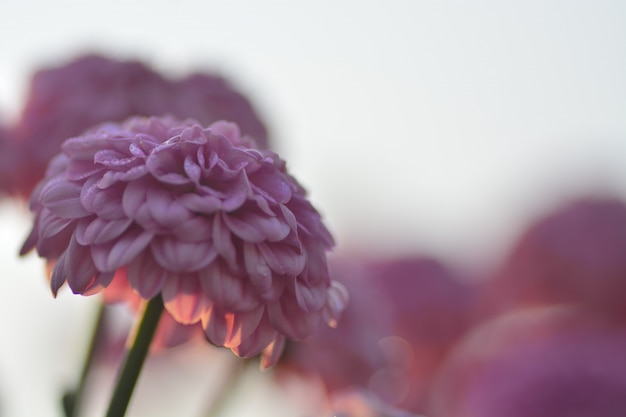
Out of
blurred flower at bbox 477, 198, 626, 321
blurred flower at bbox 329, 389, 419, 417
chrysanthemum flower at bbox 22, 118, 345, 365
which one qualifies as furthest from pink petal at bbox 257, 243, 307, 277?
blurred flower at bbox 477, 198, 626, 321

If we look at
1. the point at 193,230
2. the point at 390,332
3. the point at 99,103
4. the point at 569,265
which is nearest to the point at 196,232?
the point at 193,230

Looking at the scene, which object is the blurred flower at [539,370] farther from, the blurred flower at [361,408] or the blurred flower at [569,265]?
the blurred flower at [361,408]

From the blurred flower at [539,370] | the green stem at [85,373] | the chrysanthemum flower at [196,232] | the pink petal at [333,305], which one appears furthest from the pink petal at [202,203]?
the blurred flower at [539,370]

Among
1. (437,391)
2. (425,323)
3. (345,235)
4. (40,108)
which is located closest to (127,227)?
(40,108)

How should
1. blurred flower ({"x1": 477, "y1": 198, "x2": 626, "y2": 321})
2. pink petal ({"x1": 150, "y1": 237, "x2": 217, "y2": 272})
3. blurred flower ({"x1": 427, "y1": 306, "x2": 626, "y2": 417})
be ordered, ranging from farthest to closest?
blurred flower ({"x1": 477, "y1": 198, "x2": 626, "y2": 321}), blurred flower ({"x1": 427, "y1": 306, "x2": 626, "y2": 417}), pink petal ({"x1": 150, "y1": 237, "x2": 217, "y2": 272})

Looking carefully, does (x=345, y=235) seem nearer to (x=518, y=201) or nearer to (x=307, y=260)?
(x=518, y=201)

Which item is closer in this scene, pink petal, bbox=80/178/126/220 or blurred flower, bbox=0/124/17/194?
pink petal, bbox=80/178/126/220

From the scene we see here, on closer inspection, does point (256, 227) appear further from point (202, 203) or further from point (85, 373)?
point (85, 373)

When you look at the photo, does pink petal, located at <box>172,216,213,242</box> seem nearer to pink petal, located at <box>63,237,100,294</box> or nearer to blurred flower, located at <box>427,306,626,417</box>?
pink petal, located at <box>63,237,100,294</box>
